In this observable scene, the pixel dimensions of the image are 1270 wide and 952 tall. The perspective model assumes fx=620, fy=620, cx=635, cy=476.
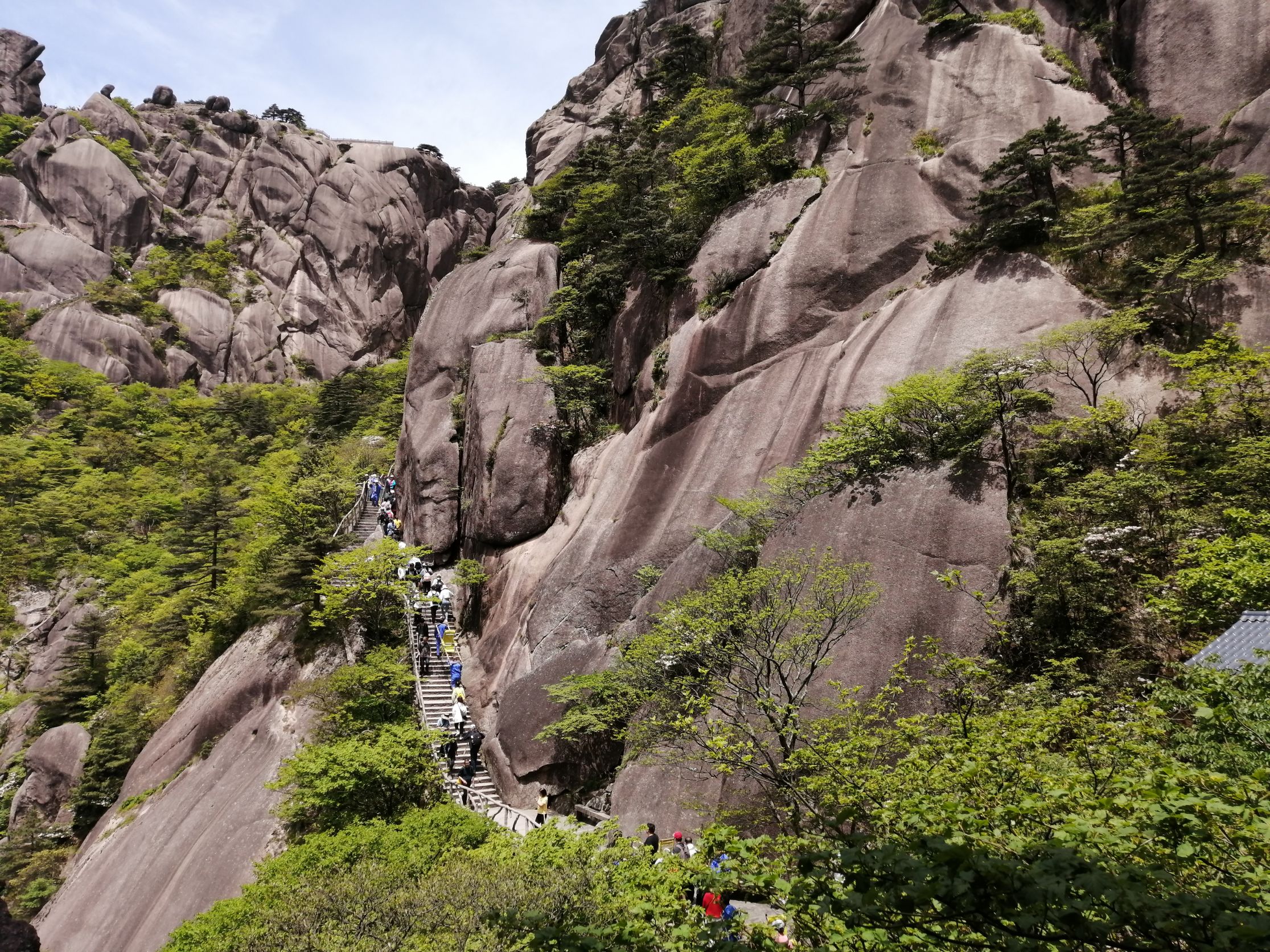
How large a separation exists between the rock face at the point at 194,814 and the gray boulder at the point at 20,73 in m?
83.2

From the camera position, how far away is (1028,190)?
53.8 feet

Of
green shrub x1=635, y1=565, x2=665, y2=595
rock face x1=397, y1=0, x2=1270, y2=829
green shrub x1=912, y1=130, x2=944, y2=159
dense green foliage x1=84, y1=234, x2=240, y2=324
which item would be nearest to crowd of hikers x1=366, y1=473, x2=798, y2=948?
rock face x1=397, y1=0, x2=1270, y2=829

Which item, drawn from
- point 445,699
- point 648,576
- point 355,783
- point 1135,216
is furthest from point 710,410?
point 355,783

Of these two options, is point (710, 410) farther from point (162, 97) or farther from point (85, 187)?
point (162, 97)

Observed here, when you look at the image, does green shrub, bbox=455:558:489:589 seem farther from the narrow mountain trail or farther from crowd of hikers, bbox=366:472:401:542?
crowd of hikers, bbox=366:472:401:542

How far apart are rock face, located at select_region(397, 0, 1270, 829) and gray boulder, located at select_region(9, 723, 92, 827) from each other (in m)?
16.9

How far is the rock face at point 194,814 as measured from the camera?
1504cm

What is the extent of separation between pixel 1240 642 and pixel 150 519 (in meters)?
50.5

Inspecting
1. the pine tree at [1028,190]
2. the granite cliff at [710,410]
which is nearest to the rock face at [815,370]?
the granite cliff at [710,410]

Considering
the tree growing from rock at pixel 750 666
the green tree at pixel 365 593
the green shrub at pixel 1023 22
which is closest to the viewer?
the tree growing from rock at pixel 750 666

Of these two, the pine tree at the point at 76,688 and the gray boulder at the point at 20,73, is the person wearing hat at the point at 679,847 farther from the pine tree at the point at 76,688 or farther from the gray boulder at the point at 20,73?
the gray boulder at the point at 20,73

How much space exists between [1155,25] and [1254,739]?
23.5 metres

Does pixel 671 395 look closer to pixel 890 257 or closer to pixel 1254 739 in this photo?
pixel 890 257

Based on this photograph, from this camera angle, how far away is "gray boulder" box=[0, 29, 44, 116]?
2657 inches
